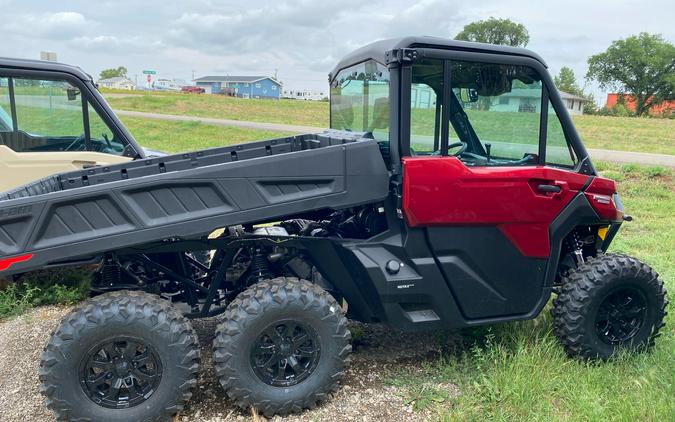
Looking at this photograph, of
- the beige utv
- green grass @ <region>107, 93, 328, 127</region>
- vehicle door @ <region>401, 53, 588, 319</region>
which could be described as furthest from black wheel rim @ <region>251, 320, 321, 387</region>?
green grass @ <region>107, 93, 328, 127</region>

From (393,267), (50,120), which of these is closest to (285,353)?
(393,267)

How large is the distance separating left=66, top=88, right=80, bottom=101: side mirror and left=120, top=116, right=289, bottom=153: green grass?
39.2 ft

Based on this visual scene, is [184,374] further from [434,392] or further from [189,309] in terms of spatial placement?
[434,392]

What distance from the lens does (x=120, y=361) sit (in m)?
3.08

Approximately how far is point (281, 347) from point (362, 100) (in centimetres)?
180

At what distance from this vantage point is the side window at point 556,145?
3748mm

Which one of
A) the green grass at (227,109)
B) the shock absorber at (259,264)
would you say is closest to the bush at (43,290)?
the shock absorber at (259,264)

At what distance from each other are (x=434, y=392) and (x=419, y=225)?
1.04 m

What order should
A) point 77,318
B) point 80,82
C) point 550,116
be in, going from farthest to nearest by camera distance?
point 80,82
point 550,116
point 77,318

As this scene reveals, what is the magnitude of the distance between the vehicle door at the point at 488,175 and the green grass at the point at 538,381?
0.33 metres

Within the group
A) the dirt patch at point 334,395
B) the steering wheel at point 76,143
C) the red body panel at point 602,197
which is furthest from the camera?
the steering wheel at point 76,143

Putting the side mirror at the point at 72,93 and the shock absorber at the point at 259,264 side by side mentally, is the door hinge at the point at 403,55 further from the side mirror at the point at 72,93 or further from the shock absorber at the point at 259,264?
the side mirror at the point at 72,93

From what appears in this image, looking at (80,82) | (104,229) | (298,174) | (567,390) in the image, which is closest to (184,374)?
(104,229)

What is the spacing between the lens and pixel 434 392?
3.52m
